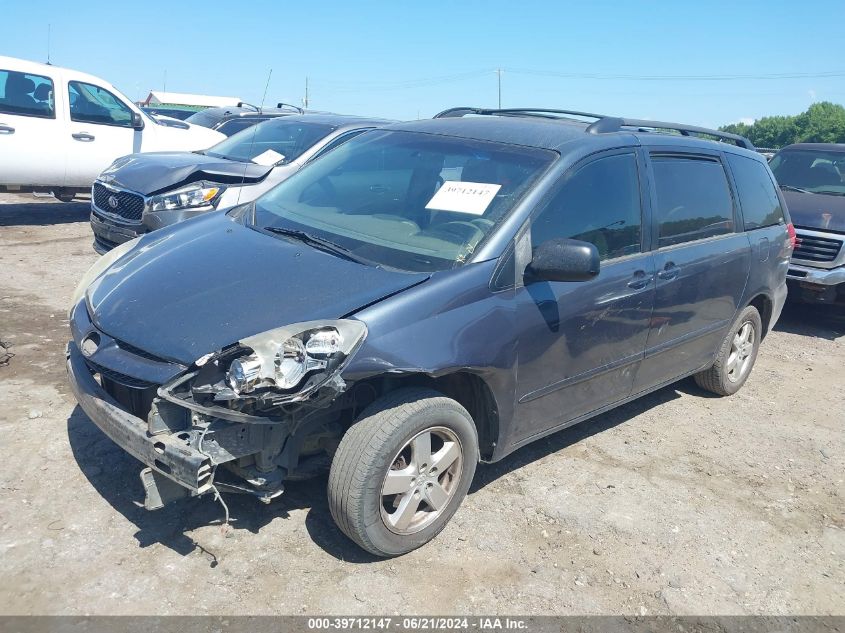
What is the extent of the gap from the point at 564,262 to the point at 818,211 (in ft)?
19.8

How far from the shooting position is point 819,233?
796cm

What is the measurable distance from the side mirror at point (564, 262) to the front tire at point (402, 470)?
750 millimetres

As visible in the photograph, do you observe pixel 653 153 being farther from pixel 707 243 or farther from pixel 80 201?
pixel 80 201

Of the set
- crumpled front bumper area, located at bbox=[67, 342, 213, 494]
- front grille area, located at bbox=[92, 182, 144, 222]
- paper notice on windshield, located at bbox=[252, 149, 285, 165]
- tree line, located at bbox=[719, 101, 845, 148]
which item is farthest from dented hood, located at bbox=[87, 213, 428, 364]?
tree line, located at bbox=[719, 101, 845, 148]

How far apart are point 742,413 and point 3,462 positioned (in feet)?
15.6

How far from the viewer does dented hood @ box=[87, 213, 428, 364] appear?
306 cm

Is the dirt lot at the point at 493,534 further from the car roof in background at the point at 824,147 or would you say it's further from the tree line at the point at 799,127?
the tree line at the point at 799,127

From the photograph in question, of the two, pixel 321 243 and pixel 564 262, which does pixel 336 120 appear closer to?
pixel 321 243

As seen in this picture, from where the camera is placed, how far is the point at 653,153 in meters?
4.48

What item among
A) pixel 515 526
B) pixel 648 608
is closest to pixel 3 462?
pixel 515 526

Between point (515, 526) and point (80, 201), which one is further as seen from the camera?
point (80, 201)

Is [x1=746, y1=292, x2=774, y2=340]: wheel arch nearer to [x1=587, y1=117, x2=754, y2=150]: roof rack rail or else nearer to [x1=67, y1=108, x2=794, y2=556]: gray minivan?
[x1=67, y1=108, x2=794, y2=556]: gray minivan

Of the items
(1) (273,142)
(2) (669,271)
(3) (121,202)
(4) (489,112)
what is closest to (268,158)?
(1) (273,142)

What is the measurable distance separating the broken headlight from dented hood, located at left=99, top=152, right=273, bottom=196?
14.5ft
